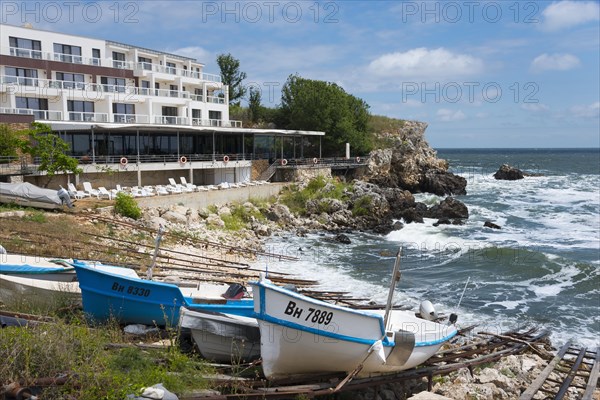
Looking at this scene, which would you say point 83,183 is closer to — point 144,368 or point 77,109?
point 77,109

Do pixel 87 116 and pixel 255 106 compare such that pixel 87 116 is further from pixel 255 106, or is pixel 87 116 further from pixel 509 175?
pixel 509 175

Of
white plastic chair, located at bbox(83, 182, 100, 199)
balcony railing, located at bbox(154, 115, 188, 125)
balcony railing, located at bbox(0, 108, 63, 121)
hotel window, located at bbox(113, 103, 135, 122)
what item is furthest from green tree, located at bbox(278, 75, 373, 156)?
white plastic chair, located at bbox(83, 182, 100, 199)

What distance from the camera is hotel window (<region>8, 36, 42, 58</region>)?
3891 cm

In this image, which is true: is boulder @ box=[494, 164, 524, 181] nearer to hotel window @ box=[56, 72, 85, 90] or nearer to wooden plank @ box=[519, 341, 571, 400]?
hotel window @ box=[56, 72, 85, 90]

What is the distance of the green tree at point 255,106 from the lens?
61.7 m

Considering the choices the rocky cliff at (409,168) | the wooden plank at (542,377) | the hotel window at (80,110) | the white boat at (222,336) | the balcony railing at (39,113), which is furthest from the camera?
the rocky cliff at (409,168)

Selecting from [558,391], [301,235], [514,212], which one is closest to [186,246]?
[301,235]

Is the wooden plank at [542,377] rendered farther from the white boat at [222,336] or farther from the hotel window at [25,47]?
the hotel window at [25,47]

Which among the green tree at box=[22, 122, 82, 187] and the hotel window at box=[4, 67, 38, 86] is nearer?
the green tree at box=[22, 122, 82, 187]

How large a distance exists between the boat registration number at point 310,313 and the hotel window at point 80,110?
111 feet

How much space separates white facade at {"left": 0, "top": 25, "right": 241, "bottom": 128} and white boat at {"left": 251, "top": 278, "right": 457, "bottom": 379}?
31569 millimetres

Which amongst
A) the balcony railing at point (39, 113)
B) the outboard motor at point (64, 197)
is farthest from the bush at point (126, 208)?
the balcony railing at point (39, 113)

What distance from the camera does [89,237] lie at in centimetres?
2198

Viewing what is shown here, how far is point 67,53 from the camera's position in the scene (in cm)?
4253
